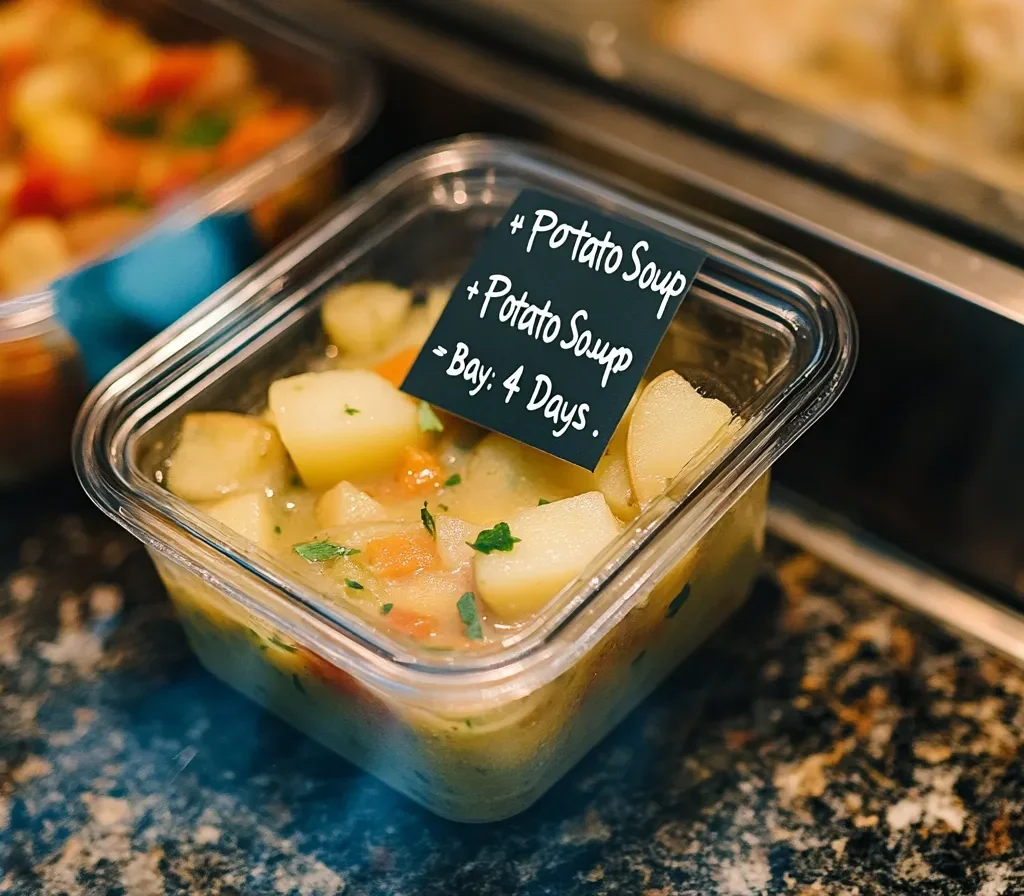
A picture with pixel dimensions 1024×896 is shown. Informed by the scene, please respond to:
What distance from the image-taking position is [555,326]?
128 centimetres

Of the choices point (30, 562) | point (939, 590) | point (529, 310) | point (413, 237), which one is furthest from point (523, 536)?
point (30, 562)

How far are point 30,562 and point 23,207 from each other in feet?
1.73

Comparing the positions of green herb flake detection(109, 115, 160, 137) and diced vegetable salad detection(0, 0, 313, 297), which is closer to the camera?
diced vegetable salad detection(0, 0, 313, 297)

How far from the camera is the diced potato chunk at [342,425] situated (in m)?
1.26

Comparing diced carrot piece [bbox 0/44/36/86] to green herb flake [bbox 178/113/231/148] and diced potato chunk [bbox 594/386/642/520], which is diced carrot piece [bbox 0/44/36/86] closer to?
green herb flake [bbox 178/113/231/148]

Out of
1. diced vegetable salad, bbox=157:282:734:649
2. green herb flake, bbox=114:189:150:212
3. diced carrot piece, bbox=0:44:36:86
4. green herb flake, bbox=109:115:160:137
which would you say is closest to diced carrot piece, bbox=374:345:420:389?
diced vegetable salad, bbox=157:282:734:649

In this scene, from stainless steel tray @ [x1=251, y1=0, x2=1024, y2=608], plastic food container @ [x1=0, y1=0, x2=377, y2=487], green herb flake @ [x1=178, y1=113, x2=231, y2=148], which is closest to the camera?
stainless steel tray @ [x1=251, y1=0, x2=1024, y2=608]

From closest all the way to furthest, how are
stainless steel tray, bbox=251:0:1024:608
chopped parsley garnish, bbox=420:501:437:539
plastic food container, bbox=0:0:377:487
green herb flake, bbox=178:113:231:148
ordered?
1. chopped parsley garnish, bbox=420:501:437:539
2. stainless steel tray, bbox=251:0:1024:608
3. plastic food container, bbox=0:0:377:487
4. green herb flake, bbox=178:113:231:148

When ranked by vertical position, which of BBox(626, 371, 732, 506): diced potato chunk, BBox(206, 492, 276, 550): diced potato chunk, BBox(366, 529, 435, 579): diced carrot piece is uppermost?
BBox(626, 371, 732, 506): diced potato chunk

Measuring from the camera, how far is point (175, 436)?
134cm

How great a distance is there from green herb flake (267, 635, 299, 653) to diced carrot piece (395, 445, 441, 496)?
21 centimetres

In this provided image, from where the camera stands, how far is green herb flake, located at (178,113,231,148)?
6.06ft

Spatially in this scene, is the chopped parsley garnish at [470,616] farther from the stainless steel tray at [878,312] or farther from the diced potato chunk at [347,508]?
the stainless steel tray at [878,312]

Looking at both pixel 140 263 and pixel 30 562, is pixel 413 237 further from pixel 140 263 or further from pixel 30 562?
pixel 30 562
